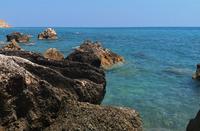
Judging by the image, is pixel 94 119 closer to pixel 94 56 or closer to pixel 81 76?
pixel 81 76

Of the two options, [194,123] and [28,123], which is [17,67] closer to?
[28,123]

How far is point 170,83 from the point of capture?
1062 inches

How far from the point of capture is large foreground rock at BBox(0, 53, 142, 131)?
11391mm

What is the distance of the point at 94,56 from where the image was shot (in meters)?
28.2

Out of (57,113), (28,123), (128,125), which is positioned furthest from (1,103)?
(128,125)

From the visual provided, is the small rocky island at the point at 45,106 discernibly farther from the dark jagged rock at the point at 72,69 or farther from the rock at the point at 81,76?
the dark jagged rock at the point at 72,69

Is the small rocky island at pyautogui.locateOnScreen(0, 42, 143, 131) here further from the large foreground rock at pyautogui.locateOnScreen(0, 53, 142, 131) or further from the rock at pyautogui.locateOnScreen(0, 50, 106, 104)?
the rock at pyautogui.locateOnScreen(0, 50, 106, 104)

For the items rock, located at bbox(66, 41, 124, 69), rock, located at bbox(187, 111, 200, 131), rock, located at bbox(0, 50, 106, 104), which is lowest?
rock, located at bbox(66, 41, 124, 69)

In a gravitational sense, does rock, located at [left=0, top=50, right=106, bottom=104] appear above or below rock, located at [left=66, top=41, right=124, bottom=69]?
above

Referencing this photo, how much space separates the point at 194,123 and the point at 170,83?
50.0 ft

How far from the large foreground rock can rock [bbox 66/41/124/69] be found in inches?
568

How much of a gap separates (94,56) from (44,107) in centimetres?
Answer: 1644

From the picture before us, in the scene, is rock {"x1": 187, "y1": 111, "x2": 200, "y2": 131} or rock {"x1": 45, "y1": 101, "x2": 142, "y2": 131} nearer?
rock {"x1": 45, "y1": 101, "x2": 142, "y2": 131}

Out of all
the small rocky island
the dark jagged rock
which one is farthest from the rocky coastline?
the dark jagged rock
